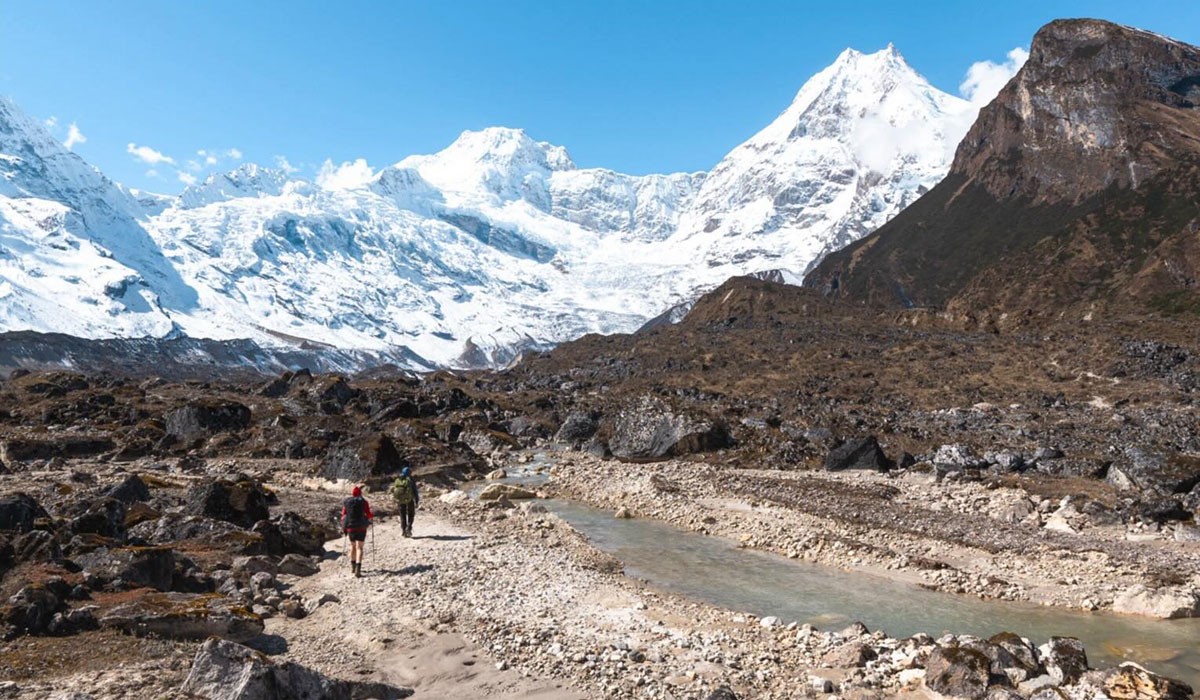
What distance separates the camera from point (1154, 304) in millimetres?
120875

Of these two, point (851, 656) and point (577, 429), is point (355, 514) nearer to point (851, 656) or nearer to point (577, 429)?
point (851, 656)

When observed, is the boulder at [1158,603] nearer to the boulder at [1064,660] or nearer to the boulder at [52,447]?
the boulder at [1064,660]

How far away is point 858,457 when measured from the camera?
50.0m

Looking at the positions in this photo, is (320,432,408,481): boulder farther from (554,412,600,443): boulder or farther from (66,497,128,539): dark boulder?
(554,412,600,443): boulder

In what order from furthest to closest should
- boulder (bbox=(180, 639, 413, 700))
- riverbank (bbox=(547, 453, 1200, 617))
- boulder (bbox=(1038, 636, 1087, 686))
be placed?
riverbank (bbox=(547, 453, 1200, 617)) → boulder (bbox=(1038, 636, 1087, 686)) → boulder (bbox=(180, 639, 413, 700))

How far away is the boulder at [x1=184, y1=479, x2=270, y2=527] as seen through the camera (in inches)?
1125

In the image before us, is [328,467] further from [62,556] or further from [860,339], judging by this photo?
[860,339]

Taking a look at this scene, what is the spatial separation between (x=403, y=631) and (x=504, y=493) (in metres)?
24.1

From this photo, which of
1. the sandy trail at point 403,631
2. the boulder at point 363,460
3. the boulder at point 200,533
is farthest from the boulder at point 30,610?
the boulder at point 363,460

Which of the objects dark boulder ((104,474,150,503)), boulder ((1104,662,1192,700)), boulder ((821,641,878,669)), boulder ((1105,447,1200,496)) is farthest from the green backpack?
boulder ((1105,447,1200,496))

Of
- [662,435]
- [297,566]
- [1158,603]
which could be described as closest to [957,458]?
[662,435]

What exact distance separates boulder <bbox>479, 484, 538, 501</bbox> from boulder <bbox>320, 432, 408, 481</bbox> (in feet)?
20.7

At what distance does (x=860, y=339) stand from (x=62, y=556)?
351ft

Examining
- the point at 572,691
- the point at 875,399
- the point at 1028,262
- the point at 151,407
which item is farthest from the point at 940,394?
the point at 1028,262
